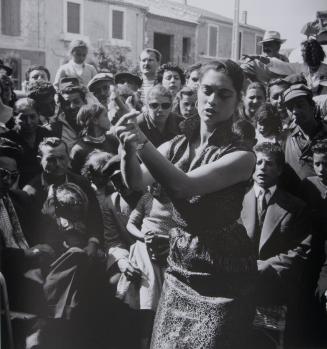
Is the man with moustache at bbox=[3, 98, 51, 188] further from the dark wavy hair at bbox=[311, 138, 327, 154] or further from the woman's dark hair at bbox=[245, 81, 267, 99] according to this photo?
the dark wavy hair at bbox=[311, 138, 327, 154]

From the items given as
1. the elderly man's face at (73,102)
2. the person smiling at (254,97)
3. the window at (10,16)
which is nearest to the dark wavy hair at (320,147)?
the person smiling at (254,97)

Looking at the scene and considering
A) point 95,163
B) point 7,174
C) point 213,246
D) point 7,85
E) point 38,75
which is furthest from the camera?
point 38,75

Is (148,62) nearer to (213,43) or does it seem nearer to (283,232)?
(213,43)

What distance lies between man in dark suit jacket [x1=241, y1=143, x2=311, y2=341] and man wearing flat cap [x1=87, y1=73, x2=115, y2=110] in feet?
3.37

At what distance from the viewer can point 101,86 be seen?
2.83 meters

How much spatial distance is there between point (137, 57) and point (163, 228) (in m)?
1.06

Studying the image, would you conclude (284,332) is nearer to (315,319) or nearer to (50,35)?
(315,319)

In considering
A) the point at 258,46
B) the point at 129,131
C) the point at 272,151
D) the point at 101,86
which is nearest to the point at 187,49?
the point at 258,46

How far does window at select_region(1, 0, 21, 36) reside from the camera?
7.49 ft

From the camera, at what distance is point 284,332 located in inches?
86.3

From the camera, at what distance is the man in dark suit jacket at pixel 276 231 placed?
2.16 m

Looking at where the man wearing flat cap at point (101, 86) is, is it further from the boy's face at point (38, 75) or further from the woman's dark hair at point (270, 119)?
the woman's dark hair at point (270, 119)

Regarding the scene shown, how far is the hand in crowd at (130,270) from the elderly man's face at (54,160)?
53 cm

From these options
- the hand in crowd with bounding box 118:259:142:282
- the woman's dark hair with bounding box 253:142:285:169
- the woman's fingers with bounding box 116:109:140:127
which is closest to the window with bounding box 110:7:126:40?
the woman's dark hair with bounding box 253:142:285:169
